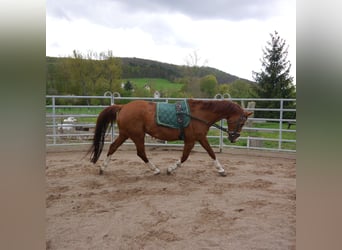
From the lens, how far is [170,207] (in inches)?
85.8

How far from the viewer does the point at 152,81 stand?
7.95 metres

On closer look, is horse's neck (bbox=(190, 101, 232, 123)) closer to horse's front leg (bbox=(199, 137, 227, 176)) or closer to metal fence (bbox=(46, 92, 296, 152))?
horse's front leg (bbox=(199, 137, 227, 176))

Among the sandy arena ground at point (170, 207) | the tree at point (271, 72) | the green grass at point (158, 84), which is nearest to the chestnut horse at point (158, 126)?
the sandy arena ground at point (170, 207)

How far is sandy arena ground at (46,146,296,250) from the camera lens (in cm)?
159

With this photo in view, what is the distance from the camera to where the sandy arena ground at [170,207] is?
1.59 meters

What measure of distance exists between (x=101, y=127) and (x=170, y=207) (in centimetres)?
141

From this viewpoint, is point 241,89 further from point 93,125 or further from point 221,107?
point 221,107

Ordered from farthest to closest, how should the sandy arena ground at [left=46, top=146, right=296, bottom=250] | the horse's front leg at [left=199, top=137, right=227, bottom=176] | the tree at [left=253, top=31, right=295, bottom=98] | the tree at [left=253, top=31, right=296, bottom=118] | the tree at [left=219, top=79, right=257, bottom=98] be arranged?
the tree at [left=219, top=79, right=257, bottom=98]
the tree at [left=253, top=31, right=295, bottom=98]
the tree at [left=253, top=31, right=296, bottom=118]
the horse's front leg at [left=199, top=137, right=227, bottom=176]
the sandy arena ground at [left=46, top=146, right=296, bottom=250]

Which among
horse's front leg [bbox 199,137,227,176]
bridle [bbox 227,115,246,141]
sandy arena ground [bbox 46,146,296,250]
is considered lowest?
sandy arena ground [bbox 46,146,296,250]

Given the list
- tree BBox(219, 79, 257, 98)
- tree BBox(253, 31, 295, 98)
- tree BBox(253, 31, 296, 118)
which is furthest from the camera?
tree BBox(219, 79, 257, 98)

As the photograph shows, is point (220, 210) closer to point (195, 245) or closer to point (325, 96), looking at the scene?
point (195, 245)

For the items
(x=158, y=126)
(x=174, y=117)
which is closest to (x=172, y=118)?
(x=174, y=117)

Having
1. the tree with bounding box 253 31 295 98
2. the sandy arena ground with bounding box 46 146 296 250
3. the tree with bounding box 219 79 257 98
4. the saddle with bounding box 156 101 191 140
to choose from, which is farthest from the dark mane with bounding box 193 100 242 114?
the tree with bounding box 219 79 257 98

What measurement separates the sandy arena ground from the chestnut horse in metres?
0.32
